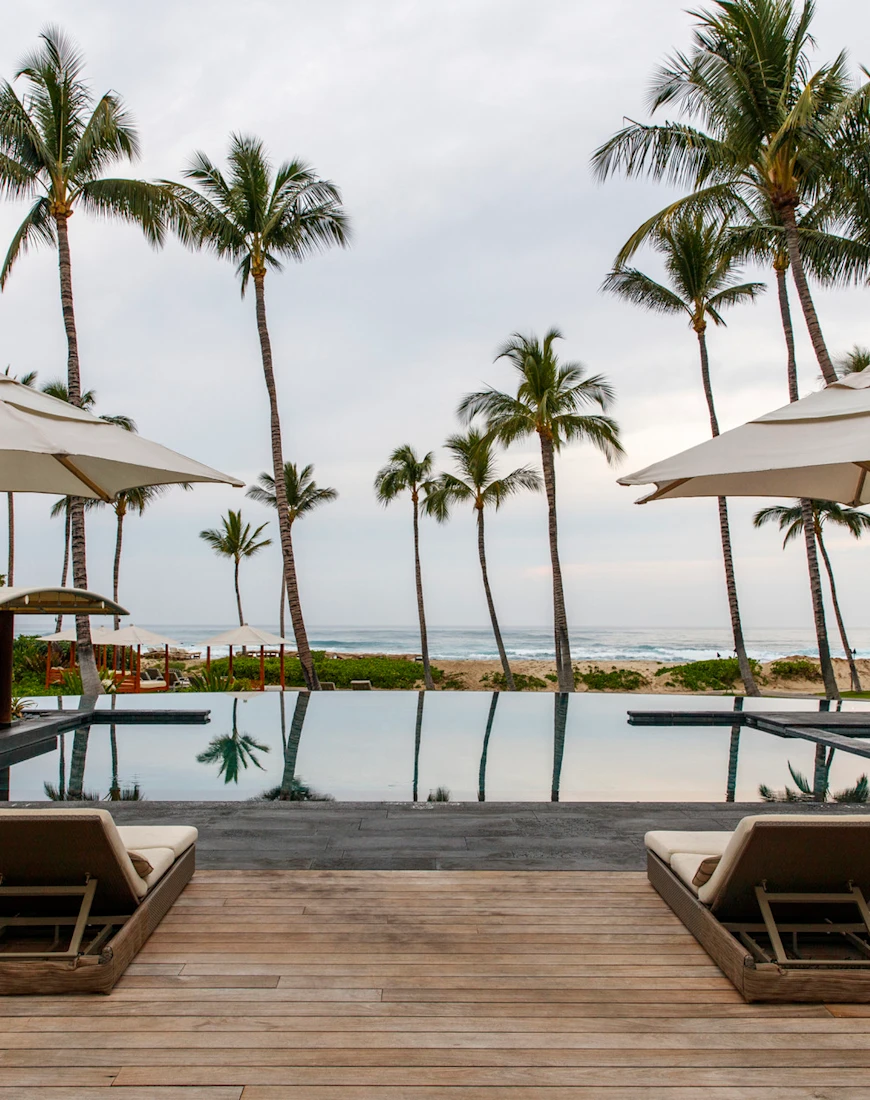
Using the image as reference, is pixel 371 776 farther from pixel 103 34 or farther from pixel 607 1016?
pixel 103 34

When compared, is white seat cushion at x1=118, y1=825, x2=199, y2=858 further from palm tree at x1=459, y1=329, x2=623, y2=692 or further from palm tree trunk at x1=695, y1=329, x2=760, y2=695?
palm tree at x1=459, y1=329, x2=623, y2=692

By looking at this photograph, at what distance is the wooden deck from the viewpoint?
1.90 m

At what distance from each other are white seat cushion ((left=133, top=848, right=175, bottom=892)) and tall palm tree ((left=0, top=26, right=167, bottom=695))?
9740mm

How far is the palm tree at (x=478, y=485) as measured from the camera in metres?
23.1

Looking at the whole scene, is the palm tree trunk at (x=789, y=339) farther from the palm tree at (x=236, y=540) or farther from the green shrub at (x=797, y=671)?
the palm tree at (x=236, y=540)

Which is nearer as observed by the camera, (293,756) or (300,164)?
(293,756)

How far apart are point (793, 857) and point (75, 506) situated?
40.3 ft

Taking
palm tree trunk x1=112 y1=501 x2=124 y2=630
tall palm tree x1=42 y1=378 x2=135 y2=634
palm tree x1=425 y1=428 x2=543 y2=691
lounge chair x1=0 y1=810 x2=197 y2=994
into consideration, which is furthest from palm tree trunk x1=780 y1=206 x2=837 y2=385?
palm tree trunk x1=112 y1=501 x2=124 y2=630

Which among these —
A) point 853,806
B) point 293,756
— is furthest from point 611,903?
point 293,756

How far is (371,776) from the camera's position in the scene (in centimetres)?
642

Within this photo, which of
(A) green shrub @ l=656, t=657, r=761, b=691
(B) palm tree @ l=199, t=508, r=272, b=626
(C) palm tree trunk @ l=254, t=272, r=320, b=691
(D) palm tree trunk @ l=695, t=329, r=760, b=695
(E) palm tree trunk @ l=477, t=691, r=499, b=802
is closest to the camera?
(E) palm tree trunk @ l=477, t=691, r=499, b=802

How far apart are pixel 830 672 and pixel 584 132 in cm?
1062

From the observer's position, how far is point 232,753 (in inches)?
291

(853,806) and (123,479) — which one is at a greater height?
(123,479)
